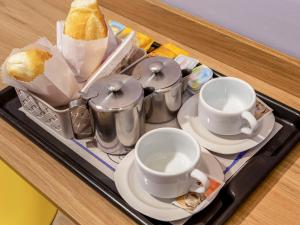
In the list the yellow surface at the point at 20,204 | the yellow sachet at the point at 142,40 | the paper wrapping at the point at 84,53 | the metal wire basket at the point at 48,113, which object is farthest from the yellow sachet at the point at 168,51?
the yellow surface at the point at 20,204

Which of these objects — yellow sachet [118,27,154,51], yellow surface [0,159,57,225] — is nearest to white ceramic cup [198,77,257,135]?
yellow sachet [118,27,154,51]

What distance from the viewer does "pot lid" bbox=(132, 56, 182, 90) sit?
0.78 meters

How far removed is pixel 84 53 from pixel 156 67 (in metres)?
0.13

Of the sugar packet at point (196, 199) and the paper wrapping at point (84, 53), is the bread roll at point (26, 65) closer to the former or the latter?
the paper wrapping at point (84, 53)

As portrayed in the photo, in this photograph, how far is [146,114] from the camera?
2.67 ft

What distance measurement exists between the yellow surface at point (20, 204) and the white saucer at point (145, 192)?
26 cm

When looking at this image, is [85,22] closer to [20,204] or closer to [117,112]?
[117,112]

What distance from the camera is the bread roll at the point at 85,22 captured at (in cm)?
79

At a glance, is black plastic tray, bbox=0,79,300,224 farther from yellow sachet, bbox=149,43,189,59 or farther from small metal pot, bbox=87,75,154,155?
yellow sachet, bbox=149,43,189,59

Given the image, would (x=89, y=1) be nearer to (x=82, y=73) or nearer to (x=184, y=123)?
(x=82, y=73)

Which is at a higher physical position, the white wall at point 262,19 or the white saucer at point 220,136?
the white wall at point 262,19

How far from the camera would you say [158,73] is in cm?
79

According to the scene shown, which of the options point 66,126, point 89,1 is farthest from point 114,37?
point 66,126

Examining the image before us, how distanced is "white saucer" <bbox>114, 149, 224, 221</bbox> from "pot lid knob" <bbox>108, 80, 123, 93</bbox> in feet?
0.37
